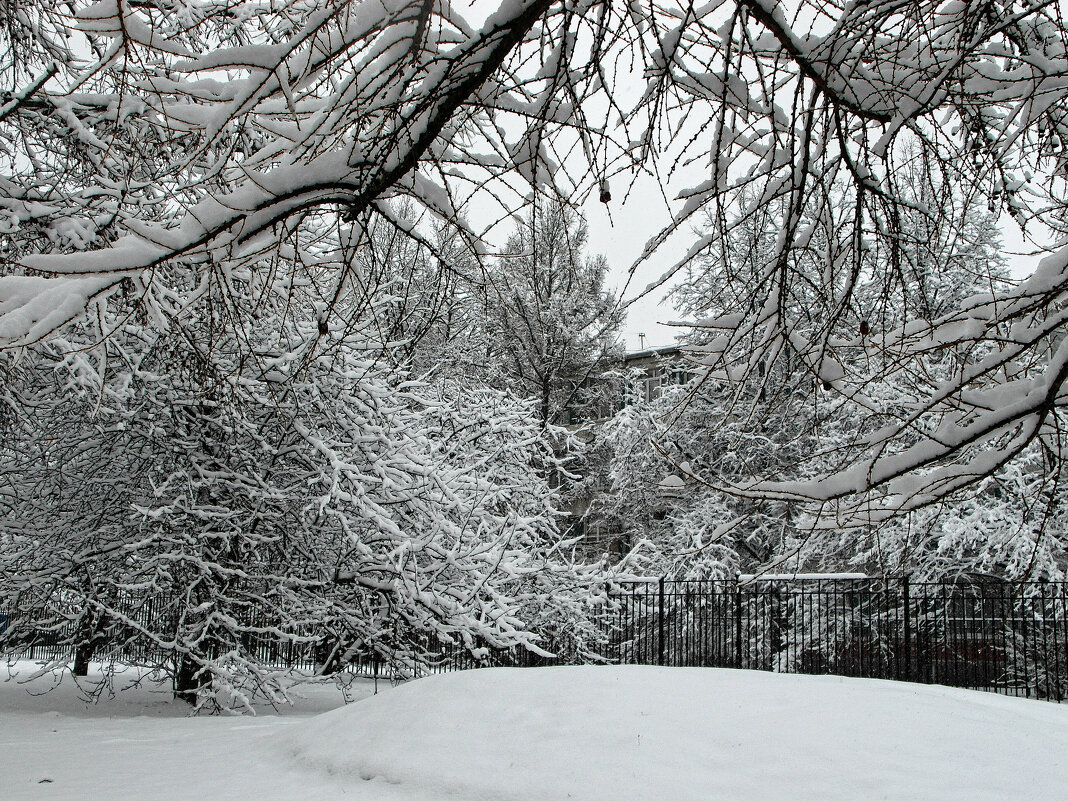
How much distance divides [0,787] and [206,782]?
123 centimetres

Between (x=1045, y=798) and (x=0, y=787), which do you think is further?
(x=0, y=787)

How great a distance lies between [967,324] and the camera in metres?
3.41

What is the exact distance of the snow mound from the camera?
441 centimetres

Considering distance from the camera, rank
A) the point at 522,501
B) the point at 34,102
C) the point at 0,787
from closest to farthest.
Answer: the point at 0,787 < the point at 34,102 < the point at 522,501

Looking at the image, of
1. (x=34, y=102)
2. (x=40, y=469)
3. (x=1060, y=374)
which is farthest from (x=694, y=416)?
(x=1060, y=374)

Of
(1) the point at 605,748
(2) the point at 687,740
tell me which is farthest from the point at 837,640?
(1) the point at 605,748

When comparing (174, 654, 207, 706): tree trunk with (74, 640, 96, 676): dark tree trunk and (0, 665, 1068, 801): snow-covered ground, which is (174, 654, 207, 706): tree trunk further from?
(0, 665, 1068, 801): snow-covered ground

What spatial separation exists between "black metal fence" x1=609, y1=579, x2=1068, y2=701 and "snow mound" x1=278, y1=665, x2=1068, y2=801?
13.5 ft

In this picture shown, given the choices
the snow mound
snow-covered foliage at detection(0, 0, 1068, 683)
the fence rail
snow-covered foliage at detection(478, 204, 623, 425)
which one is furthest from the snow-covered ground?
snow-covered foliage at detection(478, 204, 623, 425)

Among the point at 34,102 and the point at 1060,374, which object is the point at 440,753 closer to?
the point at 1060,374

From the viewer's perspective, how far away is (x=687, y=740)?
4.94 metres

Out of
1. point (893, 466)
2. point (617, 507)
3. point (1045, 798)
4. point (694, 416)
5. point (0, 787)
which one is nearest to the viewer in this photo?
point (893, 466)

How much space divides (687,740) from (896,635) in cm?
771

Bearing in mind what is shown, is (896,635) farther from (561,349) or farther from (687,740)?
(561,349)
